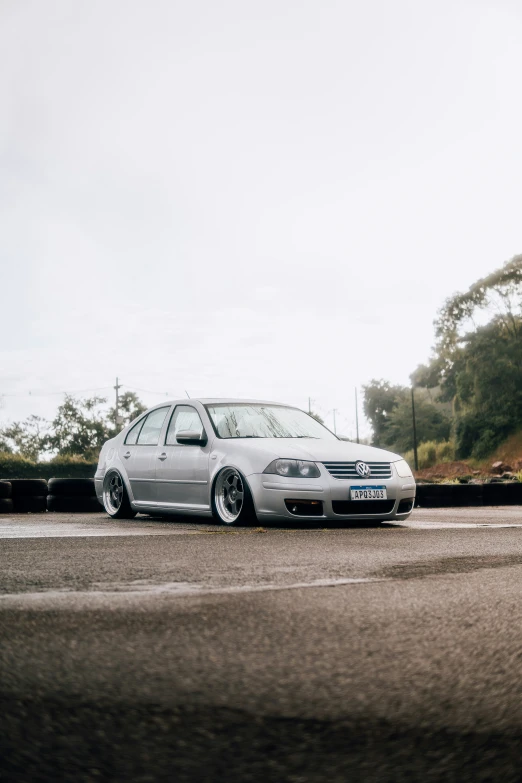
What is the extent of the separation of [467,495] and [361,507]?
8.71m

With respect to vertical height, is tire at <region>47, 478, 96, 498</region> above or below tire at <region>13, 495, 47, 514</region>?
above

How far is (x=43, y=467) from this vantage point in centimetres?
7162

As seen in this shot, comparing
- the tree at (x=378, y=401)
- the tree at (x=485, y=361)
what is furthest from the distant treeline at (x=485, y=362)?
the tree at (x=378, y=401)

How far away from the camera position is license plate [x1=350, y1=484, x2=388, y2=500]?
9031 millimetres

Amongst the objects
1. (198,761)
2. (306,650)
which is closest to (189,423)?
(306,650)

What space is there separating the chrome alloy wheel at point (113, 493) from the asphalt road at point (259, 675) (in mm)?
6774

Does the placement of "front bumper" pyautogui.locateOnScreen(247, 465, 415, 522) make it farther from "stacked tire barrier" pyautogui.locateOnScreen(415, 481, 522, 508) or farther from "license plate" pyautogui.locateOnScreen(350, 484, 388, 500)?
"stacked tire barrier" pyautogui.locateOnScreen(415, 481, 522, 508)

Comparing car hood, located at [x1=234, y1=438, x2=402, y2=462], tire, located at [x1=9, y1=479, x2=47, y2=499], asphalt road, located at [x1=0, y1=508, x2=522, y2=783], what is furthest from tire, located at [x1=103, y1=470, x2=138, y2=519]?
asphalt road, located at [x1=0, y1=508, x2=522, y2=783]

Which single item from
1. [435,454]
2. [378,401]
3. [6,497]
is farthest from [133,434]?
[378,401]

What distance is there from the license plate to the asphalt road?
4.64 m

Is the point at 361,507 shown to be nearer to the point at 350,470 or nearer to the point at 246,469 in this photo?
the point at 350,470

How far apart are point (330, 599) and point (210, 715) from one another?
1.57 meters

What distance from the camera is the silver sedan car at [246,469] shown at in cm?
893

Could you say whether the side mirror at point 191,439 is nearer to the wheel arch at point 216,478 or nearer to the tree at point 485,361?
the wheel arch at point 216,478
